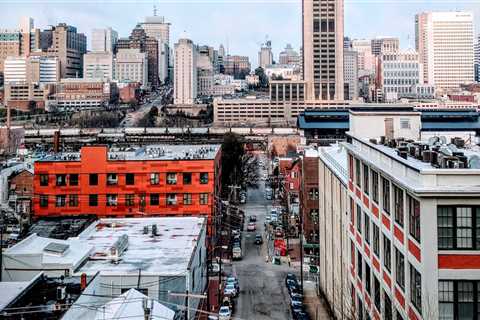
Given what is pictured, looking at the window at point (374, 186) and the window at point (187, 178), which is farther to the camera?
the window at point (187, 178)

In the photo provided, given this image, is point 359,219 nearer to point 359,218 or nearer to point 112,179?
point 359,218

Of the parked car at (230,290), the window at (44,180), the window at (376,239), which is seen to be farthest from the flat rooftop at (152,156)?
the window at (376,239)

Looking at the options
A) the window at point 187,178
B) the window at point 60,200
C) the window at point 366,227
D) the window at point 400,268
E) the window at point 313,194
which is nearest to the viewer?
the window at point 400,268

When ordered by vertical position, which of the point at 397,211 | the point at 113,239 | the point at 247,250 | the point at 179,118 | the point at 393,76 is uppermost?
the point at 393,76

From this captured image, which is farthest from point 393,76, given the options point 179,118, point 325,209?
point 325,209

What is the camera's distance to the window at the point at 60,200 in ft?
123

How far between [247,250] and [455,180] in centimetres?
3253

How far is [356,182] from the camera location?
21.9 metres

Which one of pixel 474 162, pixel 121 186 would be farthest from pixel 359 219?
pixel 121 186

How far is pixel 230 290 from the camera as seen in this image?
108ft

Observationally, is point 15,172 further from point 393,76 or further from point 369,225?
point 393,76

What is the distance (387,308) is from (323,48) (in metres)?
142

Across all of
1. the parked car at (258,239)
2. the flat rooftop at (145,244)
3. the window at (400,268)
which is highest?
the window at (400,268)

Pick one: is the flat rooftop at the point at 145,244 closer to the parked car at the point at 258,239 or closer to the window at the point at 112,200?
the window at the point at 112,200
